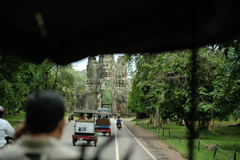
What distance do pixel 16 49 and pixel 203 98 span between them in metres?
18.7

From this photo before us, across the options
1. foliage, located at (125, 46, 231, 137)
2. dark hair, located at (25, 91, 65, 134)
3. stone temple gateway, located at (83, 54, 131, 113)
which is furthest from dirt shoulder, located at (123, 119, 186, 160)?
stone temple gateway, located at (83, 54, 131, 113)

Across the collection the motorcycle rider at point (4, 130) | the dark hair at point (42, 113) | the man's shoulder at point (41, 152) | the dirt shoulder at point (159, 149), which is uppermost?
the dark hair at point (42, 113)

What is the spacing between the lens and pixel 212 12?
2211 mm

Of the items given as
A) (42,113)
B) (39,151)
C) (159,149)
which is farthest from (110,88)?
(39,151)

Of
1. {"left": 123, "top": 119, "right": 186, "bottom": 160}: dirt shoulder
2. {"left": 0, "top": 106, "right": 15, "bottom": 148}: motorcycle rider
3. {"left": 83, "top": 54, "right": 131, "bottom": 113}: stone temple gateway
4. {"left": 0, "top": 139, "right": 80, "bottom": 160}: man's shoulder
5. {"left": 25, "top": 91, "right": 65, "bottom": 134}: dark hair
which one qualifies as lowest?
{"left": 123, "top": 119, "right": 186, "bottom": 160}: dirt shoulder

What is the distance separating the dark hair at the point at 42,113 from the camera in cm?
182

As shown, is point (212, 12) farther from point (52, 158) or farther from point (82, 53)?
point (52, 158)

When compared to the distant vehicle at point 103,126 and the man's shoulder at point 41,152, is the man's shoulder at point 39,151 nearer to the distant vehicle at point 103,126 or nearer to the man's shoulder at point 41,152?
the man's shoulder at point 41,152

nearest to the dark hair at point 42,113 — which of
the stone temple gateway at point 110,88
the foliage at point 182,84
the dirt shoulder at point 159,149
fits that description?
the dirt shoulder at point 159,149

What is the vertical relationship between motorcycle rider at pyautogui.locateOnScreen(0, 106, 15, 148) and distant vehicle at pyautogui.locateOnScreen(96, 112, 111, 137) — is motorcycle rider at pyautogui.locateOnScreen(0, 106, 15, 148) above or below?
above

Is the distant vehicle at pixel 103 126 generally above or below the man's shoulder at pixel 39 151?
below

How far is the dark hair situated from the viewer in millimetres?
1819

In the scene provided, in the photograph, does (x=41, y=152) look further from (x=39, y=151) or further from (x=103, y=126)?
(x=103, y=126)

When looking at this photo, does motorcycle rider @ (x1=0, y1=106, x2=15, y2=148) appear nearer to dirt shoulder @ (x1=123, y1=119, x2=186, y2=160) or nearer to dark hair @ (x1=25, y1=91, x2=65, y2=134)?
dark hair @ (x1=25, y1=91, x2=65, y2=134)
